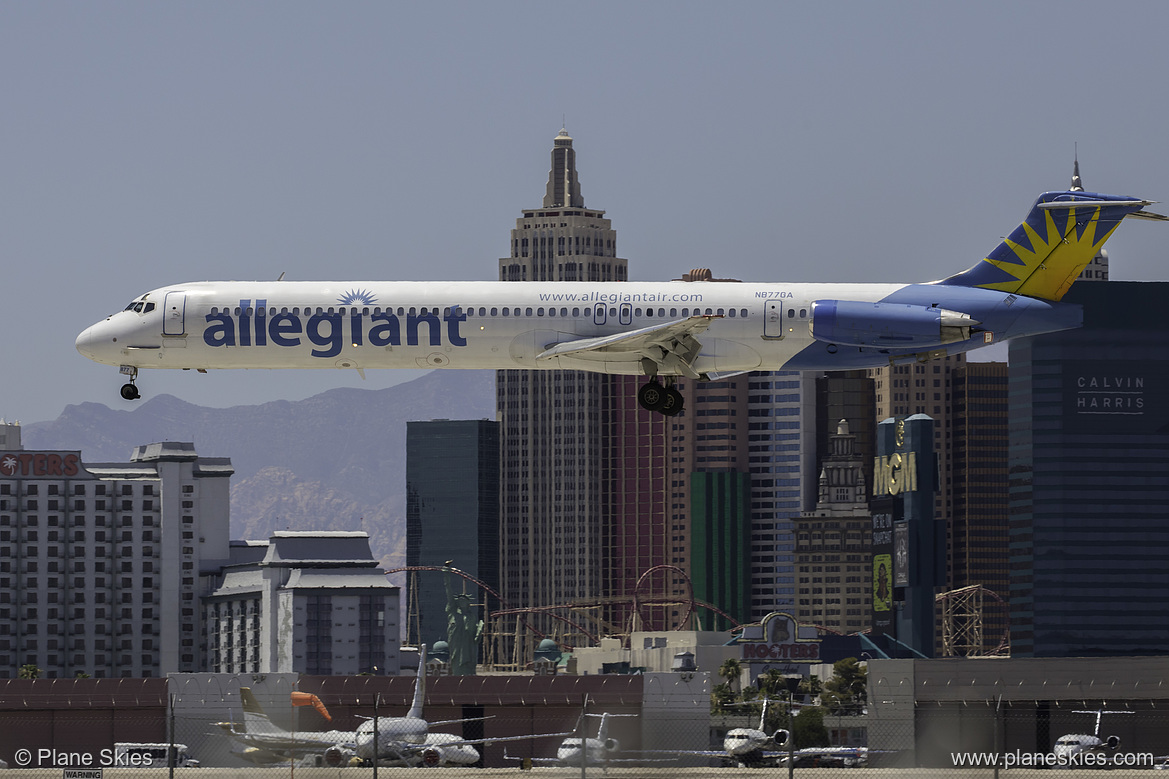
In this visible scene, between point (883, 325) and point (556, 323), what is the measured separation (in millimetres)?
10851

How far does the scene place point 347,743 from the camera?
6312 centimetres

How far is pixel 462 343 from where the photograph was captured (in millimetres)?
65375

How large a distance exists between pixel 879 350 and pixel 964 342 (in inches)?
118

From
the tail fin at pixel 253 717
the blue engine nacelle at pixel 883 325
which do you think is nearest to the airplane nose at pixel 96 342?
the tail fin at pixel 253 717

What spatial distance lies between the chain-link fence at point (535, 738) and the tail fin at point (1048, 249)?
15.1 m

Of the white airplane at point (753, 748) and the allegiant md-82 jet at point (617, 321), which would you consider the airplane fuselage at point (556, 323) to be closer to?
the allegiant md-82 jet at point (617, 321)

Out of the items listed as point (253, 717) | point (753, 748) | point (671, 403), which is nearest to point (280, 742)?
point (253, 717)

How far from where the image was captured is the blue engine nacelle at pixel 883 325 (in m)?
64.5

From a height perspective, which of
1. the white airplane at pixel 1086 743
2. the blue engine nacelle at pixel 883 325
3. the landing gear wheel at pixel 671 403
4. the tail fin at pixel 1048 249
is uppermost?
the tail fin at pixel 1048 249

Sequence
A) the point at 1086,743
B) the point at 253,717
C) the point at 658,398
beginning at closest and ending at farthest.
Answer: the point at 658,398, the point at 253,717, the point at 1086,743

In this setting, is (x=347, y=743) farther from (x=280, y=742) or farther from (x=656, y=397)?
(x=656, y=397)

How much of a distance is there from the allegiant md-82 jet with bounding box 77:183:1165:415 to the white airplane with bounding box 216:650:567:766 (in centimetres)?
1246

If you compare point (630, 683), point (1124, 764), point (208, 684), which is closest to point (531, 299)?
point (208, 684)

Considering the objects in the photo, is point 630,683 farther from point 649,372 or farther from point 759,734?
point 649,372
